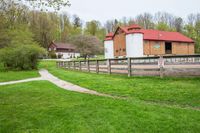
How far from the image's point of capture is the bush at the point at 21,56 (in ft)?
90.3

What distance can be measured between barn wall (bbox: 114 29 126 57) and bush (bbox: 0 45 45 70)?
17314 mm

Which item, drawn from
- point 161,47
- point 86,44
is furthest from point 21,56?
point 161,47

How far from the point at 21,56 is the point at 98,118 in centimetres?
2473

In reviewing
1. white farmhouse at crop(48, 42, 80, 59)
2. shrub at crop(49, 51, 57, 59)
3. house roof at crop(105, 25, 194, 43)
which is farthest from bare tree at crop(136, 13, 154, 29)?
house roof at crop(105, 25, 194, 43)

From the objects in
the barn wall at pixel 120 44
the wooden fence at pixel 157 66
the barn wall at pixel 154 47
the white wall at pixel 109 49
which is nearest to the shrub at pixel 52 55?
the white wall at pixel 109 49

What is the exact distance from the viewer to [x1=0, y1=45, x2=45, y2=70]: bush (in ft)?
90.3

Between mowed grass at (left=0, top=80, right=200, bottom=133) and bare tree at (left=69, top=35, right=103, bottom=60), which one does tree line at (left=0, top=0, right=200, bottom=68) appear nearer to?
bare tree at (left=69, top=35, right=103, bottom=60)

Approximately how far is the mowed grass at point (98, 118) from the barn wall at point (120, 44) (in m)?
35.4

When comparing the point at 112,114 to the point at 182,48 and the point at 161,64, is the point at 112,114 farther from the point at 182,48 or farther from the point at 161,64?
the point at 182,48

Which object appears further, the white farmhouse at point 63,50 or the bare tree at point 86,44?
the white farmhouse at point 63,50

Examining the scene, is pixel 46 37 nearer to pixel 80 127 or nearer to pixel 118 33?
pixel 118 33

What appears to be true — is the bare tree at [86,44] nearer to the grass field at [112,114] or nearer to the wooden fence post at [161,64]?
the wooden fence post at [161,64]

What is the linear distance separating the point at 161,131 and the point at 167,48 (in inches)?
1741

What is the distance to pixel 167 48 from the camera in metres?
46.0
